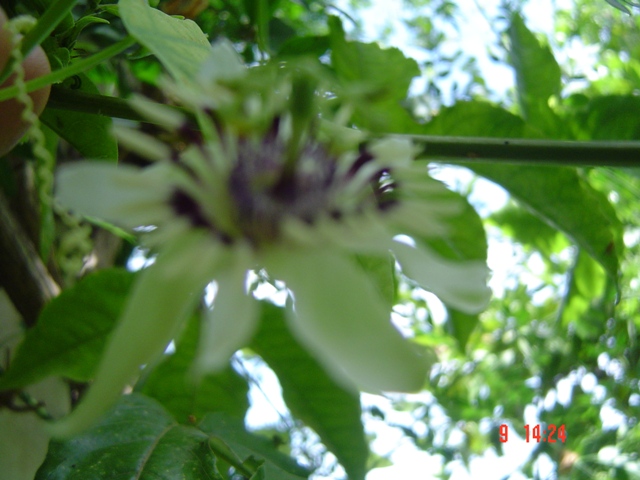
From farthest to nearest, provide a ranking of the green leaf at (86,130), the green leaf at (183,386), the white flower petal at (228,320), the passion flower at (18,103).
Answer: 1. the green leaf at (183,386)
2. the green leaf at (86,130)
3. the passion flower at (18,103)
4. the white flower petal at (228,320)

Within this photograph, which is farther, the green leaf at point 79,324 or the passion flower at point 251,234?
the green leaf at point 79,324

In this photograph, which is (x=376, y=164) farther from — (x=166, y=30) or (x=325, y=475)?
(x=325, y=475)

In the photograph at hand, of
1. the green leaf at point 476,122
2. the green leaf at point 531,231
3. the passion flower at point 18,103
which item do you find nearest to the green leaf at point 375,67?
the green leaf at point 476,122

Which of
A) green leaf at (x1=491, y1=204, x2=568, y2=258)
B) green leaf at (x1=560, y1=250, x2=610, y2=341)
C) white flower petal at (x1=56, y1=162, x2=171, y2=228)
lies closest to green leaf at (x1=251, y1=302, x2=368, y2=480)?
white flower petal at (x1=56, y1=162, x2=171, y2=228)

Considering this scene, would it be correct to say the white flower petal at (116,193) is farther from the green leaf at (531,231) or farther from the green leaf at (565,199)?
the green leaf at (531,231)

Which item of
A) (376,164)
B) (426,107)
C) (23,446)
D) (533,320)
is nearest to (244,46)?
(426,107)

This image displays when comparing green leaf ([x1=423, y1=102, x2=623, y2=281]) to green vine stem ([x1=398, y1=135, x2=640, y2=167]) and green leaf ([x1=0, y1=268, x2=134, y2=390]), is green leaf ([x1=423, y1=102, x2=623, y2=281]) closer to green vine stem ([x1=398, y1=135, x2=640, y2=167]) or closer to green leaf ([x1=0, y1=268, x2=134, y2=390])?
green vine stem ([x1=398, y1=135, x2=640, y2=167])
